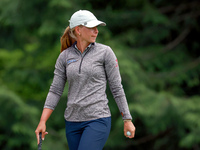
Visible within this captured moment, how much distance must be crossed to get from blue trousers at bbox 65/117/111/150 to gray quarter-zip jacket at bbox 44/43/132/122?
1.4 inches

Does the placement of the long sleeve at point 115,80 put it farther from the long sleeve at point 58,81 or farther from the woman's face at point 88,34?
the long sleeve at point 58,81

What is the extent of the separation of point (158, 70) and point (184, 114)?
1606 millimetres

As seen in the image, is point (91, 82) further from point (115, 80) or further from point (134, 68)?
point (134, 68)

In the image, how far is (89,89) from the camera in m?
2.65

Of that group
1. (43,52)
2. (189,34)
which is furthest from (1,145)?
(189,34)

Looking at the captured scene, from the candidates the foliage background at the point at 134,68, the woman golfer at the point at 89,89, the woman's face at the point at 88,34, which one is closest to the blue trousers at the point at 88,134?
the woman golfer at the point at 89,89

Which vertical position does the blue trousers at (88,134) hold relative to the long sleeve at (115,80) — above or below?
below

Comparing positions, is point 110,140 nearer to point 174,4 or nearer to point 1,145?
point 1,145

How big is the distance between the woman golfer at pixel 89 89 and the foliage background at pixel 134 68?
3980 mm

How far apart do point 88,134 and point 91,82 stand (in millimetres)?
344

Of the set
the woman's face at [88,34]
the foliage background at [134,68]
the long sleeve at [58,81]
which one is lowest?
the foliage background at [134,68]

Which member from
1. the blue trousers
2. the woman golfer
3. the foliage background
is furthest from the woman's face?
the foliage background

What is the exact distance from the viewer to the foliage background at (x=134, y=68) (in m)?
6.81

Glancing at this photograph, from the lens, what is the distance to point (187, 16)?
7926mm
